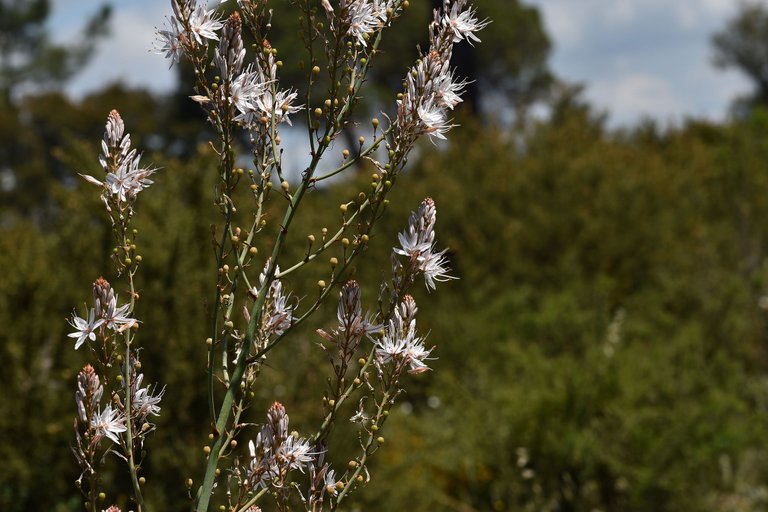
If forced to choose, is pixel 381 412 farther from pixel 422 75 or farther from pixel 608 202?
pixel 608 202

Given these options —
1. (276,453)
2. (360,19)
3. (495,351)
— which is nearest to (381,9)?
(360,19)

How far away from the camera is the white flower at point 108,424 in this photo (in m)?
1.97

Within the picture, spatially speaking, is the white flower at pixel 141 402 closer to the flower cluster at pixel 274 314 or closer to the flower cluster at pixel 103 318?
the flower cluster at pixel 103 318

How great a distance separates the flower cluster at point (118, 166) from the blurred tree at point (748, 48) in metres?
46.7

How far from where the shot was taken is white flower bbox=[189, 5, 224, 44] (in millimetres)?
1979

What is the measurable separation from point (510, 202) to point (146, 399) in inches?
342

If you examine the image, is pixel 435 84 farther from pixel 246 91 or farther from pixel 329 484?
pixel 329 484

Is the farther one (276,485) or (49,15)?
(49,15)

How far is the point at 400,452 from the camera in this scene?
Answer: 626cm

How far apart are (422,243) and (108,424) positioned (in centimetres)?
75

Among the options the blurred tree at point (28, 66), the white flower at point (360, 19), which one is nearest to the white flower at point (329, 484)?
the white flower at point (360, 19)

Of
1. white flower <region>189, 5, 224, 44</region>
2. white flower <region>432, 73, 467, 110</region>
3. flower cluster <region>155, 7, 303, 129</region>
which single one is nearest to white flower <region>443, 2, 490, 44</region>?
white flower <region>432, 73, 467, 110</region>

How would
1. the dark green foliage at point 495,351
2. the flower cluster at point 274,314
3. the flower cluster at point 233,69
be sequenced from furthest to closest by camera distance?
the dark green foliage at point 495,351
the flower cluster at point 274,314
the flower cluster at point 233,69

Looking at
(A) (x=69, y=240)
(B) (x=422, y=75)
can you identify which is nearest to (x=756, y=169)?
(A) (x=69, y=240)
